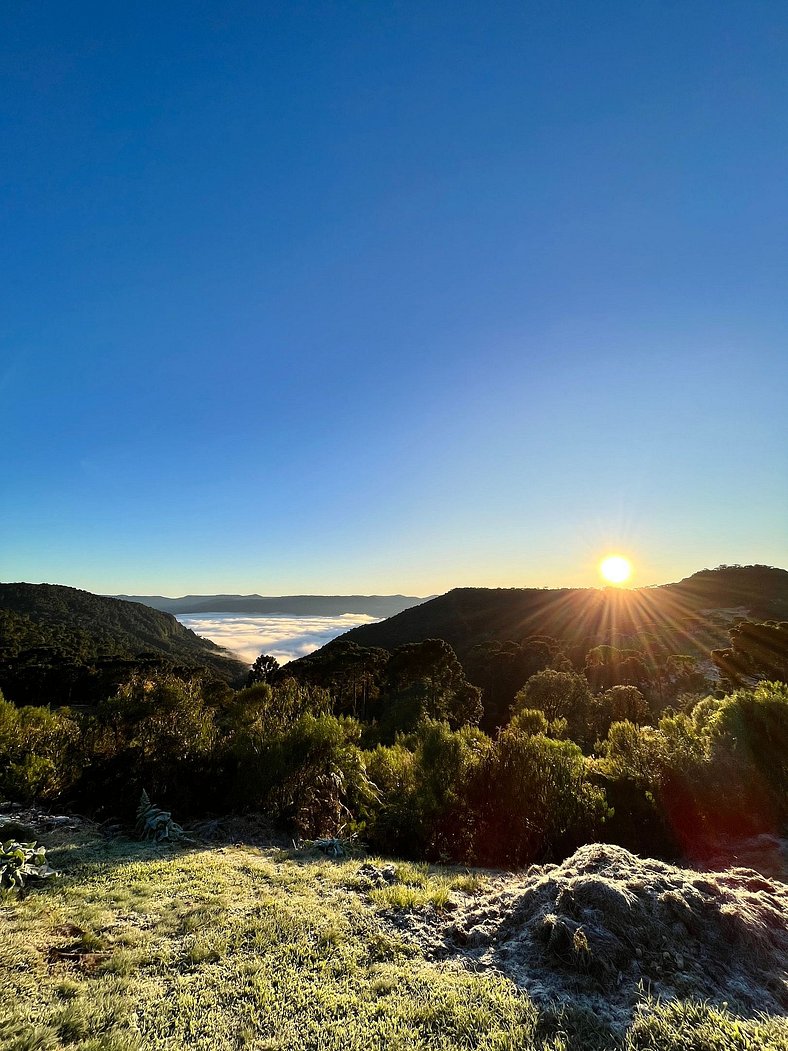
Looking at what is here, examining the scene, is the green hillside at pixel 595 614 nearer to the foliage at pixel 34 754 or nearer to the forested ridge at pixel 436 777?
the forested ridge at pixel 436 777

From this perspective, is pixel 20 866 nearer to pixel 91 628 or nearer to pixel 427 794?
pixel 427 794

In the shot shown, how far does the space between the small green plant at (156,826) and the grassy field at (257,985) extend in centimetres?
248

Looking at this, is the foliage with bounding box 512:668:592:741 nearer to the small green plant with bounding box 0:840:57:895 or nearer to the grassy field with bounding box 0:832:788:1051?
the grassy field with bounding box 0:832:788:1051

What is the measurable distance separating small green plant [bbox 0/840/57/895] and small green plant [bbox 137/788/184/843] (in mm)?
2218

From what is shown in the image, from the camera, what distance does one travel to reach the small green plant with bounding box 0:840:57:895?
18.9ft

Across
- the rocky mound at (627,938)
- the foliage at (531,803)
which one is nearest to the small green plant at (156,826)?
the rocky mound at (627,938)

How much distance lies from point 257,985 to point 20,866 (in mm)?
4303

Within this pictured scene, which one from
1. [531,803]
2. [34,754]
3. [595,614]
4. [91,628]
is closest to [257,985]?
[531,803]

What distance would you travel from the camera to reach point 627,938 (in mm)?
4582

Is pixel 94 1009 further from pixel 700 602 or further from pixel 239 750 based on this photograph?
pixel 700 602

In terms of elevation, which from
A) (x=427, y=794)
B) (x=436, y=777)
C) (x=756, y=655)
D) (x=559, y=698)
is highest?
(x=436, y=777)

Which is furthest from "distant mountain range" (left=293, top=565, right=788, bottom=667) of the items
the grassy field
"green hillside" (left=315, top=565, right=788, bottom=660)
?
the grassy field

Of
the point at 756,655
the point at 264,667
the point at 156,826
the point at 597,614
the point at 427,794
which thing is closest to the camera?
the point at 156,826

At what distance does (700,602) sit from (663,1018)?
126 metres
